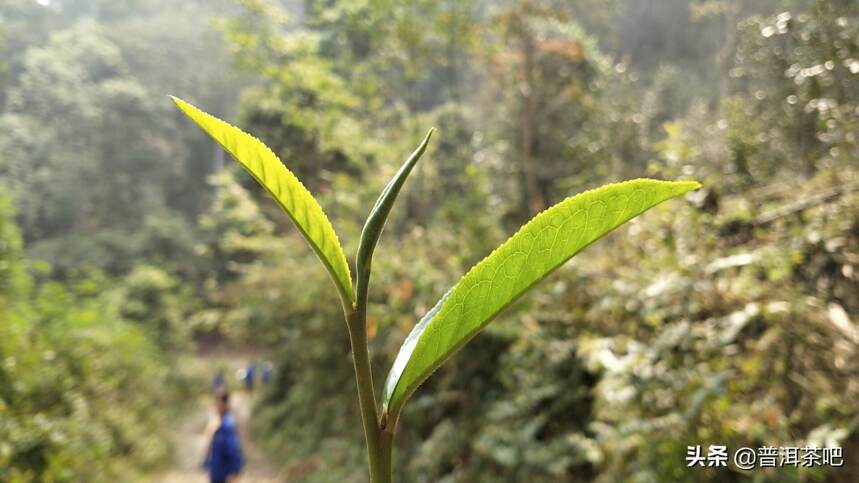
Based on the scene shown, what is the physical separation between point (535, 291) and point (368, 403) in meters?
4.10

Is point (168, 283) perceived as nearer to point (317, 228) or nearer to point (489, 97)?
point (489, 97)

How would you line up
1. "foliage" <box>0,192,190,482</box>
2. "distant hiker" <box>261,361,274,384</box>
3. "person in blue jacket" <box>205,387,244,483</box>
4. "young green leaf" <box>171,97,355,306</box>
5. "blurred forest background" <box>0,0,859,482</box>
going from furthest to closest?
1. "distant hiker" <box>261,361,274,384</box>
2. "foliage" <box>0,192,190,482</box>
3. "person in blue jacket" <box>205,387,244,483</box>
4. "blurred forest background" <box>0,0,859,482</box>
5. "young green leaf" <box>171,97,355,306</box>

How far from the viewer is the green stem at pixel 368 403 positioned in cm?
43

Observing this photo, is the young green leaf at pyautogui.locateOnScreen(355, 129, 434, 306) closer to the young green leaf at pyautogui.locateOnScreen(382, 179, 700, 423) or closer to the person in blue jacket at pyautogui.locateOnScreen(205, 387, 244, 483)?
the young green leaf at pyautogui.locateOnScreen(382, 179, 700, 423)

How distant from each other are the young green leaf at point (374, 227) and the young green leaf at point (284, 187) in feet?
0.04

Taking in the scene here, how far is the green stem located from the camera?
1.40 ft

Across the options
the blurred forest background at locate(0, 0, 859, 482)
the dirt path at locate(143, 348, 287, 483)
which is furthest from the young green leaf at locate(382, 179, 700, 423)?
the dirt path at locate(143, 348, 287, 483)

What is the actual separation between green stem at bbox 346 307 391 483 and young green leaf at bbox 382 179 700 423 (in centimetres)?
2

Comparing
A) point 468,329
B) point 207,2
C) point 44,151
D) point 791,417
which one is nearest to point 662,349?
point 791,417

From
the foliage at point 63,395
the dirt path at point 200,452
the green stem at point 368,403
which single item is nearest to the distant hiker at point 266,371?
the dirt path at point 200,452

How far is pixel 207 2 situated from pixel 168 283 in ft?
82.6

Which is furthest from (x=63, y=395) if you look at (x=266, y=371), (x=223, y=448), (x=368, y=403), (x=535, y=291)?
(x=266, y=371)

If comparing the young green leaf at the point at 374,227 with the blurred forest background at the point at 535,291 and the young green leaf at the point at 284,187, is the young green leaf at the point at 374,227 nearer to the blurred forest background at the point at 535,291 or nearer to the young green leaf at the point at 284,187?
the young green leaf at the point at 284,187

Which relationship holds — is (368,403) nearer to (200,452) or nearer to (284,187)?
(284,187)
